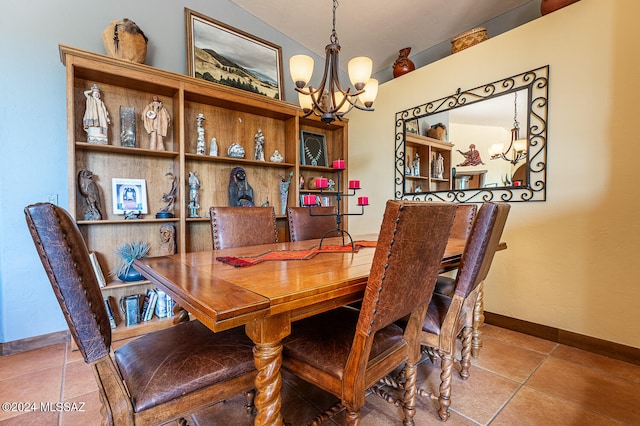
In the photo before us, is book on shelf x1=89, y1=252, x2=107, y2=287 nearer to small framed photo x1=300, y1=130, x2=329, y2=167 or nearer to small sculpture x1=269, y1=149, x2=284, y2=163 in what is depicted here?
small sculpture x1=269, y1=149, x2=284, y2=163

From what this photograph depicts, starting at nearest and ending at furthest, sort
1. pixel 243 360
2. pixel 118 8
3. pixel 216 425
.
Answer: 1. pixel 243 360
2. pixel 216 425
3. pixel 118 8

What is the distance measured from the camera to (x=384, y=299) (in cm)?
90

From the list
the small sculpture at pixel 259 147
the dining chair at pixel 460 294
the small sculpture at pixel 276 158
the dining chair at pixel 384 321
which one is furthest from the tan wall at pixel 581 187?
the small sculpture at pixel 259 147

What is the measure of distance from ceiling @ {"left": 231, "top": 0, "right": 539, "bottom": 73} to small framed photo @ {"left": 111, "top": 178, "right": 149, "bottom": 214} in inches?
86.7

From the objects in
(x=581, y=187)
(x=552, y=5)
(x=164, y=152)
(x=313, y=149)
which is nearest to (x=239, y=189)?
(x=164, y=152)

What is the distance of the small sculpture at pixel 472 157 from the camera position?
2715 mm

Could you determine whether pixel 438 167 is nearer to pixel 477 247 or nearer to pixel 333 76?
pixel 333 76

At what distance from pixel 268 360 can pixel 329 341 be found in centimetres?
30

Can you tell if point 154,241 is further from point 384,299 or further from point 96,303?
point 384,299

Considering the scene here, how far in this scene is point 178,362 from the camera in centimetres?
94

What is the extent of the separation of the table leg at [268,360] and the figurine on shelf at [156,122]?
223cm

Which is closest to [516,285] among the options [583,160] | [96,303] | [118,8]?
[583,160]

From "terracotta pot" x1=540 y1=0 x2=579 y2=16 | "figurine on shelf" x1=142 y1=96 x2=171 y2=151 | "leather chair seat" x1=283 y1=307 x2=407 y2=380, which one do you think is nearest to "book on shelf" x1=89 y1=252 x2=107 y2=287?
"figurine on shelf" x1=142 y1=96 x2=171 y2=151

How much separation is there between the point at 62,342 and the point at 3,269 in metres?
0.69
